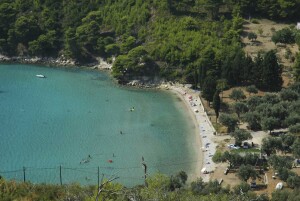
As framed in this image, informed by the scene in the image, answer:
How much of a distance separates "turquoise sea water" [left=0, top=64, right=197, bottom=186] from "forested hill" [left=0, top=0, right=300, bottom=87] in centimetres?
479

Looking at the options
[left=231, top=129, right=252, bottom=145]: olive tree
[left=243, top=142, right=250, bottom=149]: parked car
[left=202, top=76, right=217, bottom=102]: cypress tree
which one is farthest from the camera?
[left=202, top=76, right=217, bottom=102]: cypress tree

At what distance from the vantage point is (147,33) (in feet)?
230

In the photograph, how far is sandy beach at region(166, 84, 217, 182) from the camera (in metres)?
42.1

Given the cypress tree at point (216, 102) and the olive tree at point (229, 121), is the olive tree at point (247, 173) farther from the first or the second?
the cypress tree at point (216, 102)

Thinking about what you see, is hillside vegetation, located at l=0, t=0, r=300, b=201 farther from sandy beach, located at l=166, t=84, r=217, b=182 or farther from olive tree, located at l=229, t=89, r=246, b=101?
sandy beach, located at l=166, t=84, r=217, b=182

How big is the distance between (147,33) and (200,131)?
2446cm

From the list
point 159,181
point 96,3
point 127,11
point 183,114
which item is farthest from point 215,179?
point 96,3

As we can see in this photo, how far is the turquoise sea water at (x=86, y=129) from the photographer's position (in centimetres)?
4259

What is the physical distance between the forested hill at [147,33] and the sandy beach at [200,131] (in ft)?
6.19

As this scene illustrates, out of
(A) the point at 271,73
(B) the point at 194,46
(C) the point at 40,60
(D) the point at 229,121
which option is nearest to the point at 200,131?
(D) the point at 229,121

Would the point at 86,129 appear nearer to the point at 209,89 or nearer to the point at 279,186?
the point at 209,89

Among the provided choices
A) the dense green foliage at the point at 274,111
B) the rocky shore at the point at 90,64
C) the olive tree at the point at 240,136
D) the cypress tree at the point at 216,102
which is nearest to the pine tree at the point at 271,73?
the dense green foliage at the point at 274,111

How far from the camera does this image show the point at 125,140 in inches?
→ 1902

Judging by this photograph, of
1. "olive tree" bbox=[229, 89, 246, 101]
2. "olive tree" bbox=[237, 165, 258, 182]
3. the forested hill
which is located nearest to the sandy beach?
the forested hill
